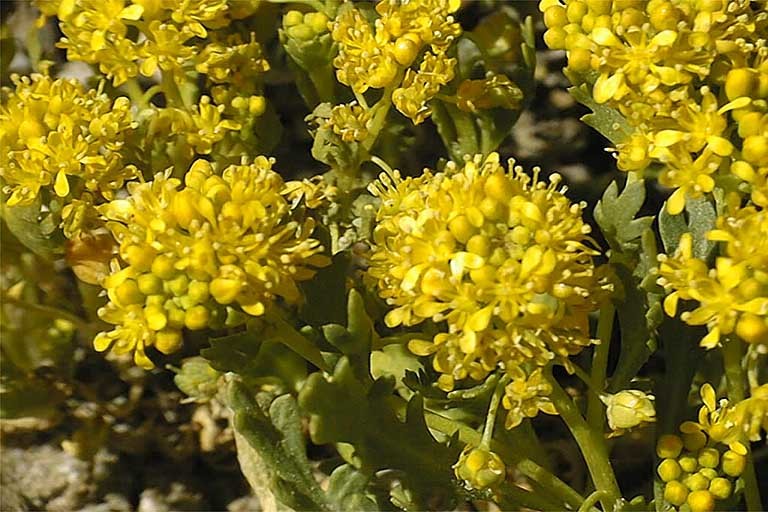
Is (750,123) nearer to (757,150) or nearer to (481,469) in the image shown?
(757,150)

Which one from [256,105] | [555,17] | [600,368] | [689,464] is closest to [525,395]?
[600,368]

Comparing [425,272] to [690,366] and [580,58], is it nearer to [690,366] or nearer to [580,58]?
[580,58]

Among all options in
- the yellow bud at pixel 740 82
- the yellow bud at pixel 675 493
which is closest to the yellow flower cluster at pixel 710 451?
the yellow bud at pixel 675 493

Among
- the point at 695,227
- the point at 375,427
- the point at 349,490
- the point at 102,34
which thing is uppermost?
the point at 102,34

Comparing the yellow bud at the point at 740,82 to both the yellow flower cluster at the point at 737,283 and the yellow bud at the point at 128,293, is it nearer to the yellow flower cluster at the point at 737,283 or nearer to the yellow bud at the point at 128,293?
the yellow flower cluster at the point at 737,283

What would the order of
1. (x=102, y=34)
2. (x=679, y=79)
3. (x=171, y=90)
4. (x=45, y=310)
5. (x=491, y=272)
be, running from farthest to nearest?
(x=45, y=310), (x=171, y=90), (x=102, y=34), (x=679, y=79), (x=491, y=272)

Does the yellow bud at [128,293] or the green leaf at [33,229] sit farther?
the green leaf at [33,229]

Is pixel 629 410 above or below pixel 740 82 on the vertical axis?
below
